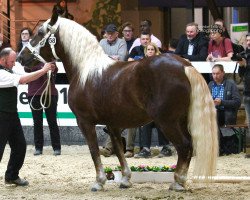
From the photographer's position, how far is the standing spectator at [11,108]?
446 inches

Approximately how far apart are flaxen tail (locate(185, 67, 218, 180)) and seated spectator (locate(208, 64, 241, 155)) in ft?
12.0

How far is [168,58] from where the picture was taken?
10.9 metres

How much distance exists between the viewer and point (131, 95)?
36.2 ft

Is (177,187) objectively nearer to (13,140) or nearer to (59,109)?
(13,140)

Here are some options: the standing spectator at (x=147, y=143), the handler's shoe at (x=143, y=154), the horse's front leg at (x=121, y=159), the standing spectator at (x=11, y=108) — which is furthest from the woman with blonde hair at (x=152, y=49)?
the standing spectator at (x=11, y=108)

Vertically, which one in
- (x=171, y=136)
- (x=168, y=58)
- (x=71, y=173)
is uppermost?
(x=168, y=58)

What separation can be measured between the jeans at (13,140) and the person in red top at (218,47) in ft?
14.7

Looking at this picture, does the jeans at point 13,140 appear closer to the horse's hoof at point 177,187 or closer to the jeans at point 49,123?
the horse's hoof at point 177,187

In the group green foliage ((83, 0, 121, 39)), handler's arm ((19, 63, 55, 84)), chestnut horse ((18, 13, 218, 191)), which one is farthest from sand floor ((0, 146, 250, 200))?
green foliage ((83, 0, 121, 39))

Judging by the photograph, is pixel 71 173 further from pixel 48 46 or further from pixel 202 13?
pixel 202 13

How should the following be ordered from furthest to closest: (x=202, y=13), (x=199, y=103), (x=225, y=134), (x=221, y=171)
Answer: (x=202, y=13) → (x=225, y=134) → (x=221, y=171) → (x=199, y=103)

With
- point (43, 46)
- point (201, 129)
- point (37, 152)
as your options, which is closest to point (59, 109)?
point (37, 152)

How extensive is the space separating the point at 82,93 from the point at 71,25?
2.92 ft

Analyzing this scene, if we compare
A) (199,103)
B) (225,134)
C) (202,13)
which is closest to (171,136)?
(199,103)
